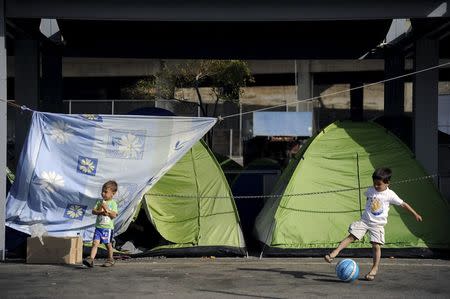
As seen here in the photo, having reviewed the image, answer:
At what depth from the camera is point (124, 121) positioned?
429 inches

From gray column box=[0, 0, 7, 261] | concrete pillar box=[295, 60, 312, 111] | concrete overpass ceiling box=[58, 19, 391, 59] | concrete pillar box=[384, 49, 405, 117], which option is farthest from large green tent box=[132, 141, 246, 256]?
concrete pillar box=[295, 60, 312, 111]

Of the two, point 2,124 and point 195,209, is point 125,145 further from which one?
point 2,124

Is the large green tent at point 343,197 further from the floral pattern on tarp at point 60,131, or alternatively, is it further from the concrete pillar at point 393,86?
the concrete pillar at point 393,86

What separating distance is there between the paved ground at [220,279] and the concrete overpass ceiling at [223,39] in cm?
533

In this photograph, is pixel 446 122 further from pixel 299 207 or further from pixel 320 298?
pixel 320 298

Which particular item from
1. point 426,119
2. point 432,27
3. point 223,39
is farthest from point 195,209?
point 223,39

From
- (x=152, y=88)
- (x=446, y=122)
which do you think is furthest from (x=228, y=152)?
(x=446, y=122)

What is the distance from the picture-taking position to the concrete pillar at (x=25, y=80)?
13.5 metres

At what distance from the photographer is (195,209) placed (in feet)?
37.3

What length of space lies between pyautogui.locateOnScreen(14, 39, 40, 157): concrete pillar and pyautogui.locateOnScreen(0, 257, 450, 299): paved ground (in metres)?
4.05

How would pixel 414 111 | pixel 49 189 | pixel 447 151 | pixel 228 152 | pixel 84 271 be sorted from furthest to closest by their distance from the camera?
pixel 228 152 → pixel 447 151 → pixel 414 111 → pixel 49 189 → pixel 84 271

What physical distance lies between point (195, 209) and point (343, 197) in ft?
7.27

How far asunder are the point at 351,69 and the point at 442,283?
32.9 m

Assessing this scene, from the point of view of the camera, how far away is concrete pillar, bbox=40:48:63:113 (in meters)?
15.4
